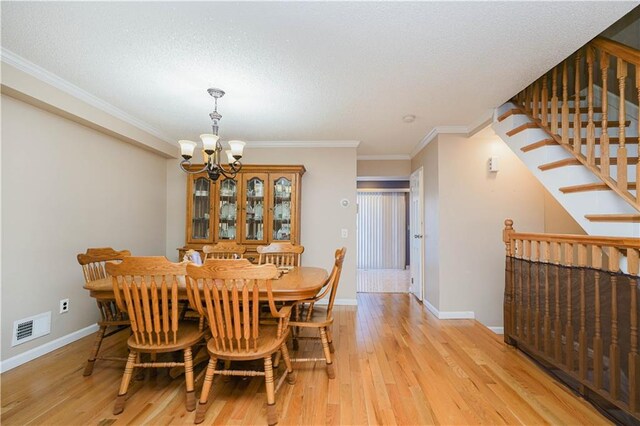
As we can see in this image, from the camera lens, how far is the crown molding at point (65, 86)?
6.77 feet

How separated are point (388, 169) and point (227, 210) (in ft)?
9.39

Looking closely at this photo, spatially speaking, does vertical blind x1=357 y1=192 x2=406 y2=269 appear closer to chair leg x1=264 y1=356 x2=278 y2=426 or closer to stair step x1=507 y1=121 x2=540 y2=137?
stair step x1=507 y1=121 x2=540 y2=137

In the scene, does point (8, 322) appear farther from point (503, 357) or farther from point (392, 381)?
point (503, 357)

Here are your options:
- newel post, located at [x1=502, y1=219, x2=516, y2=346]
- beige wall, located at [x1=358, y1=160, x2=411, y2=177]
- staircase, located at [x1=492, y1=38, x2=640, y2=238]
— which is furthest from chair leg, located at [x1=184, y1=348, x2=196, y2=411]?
beige wall, located at [x1=358, y1=160, x2=411, y2=177]

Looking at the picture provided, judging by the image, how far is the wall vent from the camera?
223cm

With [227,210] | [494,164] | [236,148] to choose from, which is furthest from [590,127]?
[227,210]

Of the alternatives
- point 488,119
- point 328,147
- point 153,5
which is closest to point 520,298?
point 488,119

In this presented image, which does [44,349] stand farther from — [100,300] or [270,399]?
[270,399]

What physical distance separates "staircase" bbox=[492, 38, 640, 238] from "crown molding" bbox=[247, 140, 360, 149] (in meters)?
1.87

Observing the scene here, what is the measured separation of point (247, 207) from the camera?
154 inches

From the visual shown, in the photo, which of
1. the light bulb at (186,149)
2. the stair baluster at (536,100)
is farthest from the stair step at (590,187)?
the light bulb at (186,149)

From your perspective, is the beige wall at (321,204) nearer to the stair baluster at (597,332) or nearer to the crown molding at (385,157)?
the crown molding at (385,157)

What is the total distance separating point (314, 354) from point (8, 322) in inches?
97.9

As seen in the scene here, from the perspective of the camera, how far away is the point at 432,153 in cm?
381
